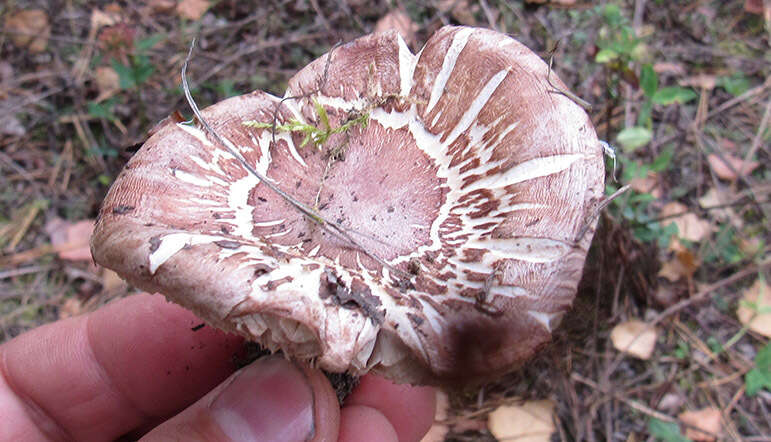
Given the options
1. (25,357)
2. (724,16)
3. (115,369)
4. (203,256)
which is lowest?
(115,369)

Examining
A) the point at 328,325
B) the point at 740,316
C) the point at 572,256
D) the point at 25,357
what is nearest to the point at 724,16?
the point at 740,316

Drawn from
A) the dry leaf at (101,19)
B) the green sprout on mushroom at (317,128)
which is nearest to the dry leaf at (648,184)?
the green sprout on mushroom at (317,128)

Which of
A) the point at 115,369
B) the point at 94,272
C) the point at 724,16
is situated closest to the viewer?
the point at 115,369

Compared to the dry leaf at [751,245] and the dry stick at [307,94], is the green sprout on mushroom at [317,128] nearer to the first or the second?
the dry stick at [307,94]

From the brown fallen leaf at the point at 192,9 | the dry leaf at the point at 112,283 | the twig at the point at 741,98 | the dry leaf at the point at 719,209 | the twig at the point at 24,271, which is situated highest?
the brown fallen leaf at the point at 192,9

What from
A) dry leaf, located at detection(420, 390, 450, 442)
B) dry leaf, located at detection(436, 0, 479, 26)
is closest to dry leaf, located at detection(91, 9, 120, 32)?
dry leaf, located at detection(436, 0, 479, 26)

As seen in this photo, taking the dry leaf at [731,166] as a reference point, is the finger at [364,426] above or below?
below

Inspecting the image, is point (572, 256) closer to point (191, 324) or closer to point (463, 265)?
point (463, 265)
